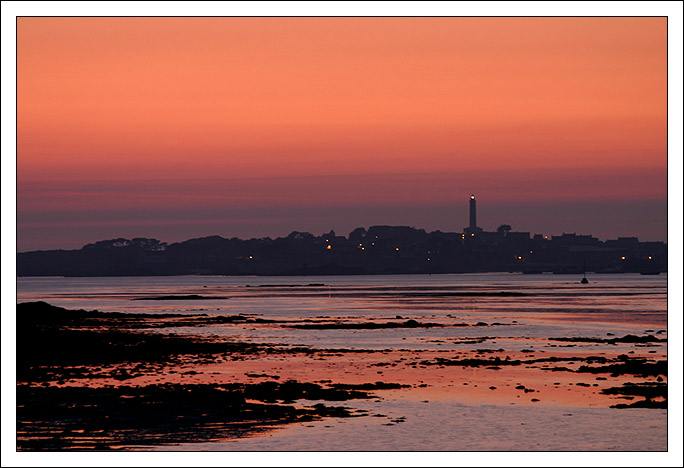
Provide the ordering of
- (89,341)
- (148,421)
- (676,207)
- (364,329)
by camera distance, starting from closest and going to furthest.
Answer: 1. (676,207)
2. (148,421)
3. (89,341)
4. (364,329)

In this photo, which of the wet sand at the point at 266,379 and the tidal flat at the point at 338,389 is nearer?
the tidal flat at the point at 338,389

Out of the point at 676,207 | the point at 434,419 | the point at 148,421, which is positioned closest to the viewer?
the point at 676,207

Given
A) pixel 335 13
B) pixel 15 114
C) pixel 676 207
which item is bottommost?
pixel 676 207

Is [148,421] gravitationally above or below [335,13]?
below

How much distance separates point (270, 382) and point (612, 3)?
1919cm

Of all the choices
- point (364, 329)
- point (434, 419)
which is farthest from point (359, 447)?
point (364, 329)

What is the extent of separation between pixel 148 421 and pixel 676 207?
13.5 meters

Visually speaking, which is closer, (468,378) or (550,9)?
(550,9)

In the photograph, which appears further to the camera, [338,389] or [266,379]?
[266,379]

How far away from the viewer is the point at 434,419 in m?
27.2

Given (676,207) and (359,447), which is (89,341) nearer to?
(359,447)

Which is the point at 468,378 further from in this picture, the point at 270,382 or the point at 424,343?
the point at 424,343

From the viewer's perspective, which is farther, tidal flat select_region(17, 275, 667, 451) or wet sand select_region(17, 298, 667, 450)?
wet sand select_region(17, 298, 667, 450)

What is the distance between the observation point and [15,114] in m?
17.8
